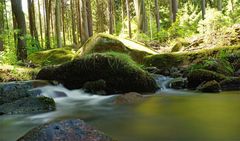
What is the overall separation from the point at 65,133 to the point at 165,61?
999 centimetres

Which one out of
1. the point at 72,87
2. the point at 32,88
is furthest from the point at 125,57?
the point at 32,88

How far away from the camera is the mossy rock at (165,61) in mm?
13102

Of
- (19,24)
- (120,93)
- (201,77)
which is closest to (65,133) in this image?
(120,93)

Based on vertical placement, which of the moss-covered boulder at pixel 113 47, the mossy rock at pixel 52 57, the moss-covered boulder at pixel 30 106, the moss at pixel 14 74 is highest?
the moss-covered boulder at pixel 113 47

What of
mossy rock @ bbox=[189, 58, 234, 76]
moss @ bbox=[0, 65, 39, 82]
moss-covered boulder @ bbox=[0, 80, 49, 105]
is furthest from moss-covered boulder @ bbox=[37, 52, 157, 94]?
mossy rock @ bbox=[189, 58, 234, 76]

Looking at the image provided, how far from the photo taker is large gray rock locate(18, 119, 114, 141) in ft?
11.6

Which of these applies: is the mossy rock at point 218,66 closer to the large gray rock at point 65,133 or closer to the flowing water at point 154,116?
the flowing water at point 154,116

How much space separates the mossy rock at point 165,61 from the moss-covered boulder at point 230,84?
370cm

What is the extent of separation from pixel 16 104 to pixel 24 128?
1531 millimetres

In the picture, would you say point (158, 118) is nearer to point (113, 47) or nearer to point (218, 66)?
point (218, 66)

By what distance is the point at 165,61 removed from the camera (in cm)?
1331

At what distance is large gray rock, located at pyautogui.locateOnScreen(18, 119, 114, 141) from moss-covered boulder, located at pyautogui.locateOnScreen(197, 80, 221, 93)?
223 inches

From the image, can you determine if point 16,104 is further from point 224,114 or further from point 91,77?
point 224,114

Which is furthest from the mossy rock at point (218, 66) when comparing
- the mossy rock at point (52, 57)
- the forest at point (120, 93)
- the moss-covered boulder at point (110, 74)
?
the mossy rock at point (52, 57)
